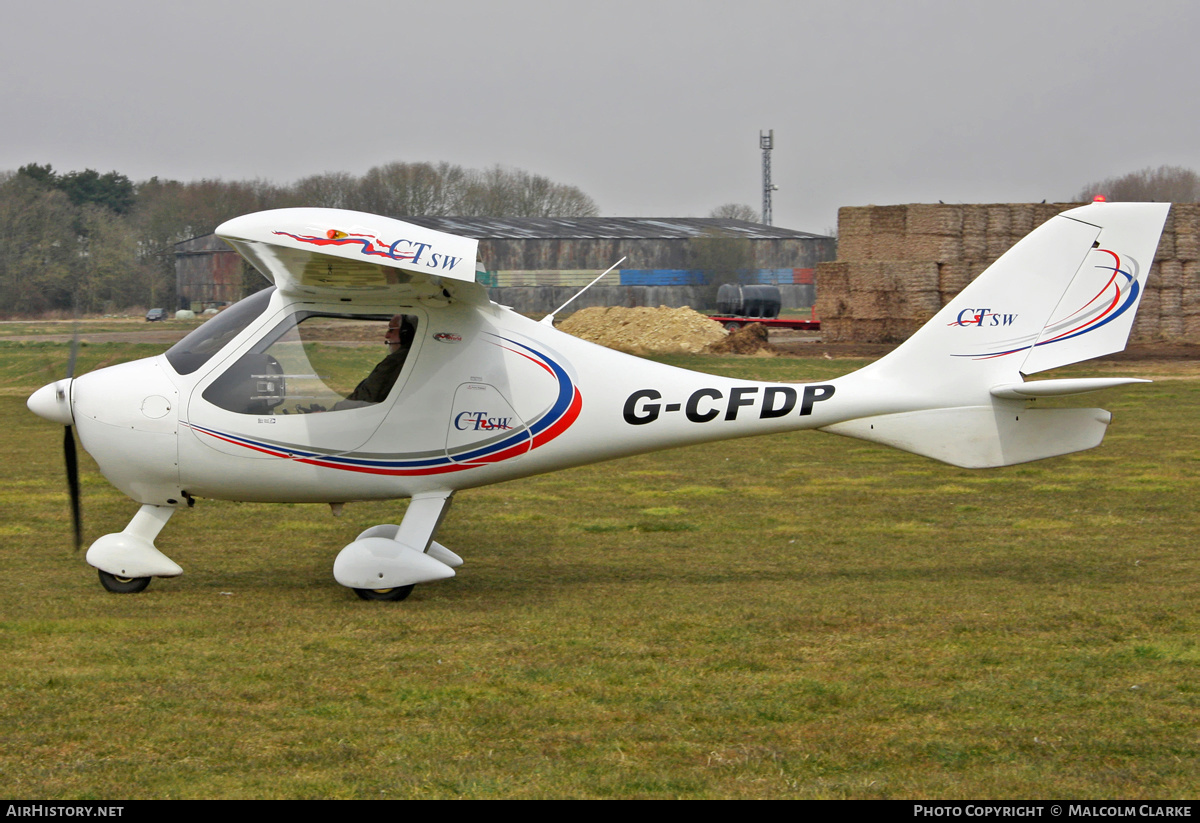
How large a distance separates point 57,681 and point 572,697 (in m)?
2.78

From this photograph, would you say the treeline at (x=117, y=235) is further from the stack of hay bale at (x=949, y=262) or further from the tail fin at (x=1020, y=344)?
the stack of hay bale at (x=949, y=262)

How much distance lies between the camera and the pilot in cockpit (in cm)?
850

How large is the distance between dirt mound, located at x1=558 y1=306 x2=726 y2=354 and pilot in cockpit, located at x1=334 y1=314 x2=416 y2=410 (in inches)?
1085

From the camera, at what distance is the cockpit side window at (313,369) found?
8.39m

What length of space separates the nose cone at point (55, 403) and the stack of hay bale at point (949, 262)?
2820 centimetres

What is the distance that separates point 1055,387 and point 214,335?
6.13m

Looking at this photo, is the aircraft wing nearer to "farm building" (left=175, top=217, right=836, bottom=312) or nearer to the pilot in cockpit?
the pilot in cockpit

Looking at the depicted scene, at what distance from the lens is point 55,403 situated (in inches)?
328

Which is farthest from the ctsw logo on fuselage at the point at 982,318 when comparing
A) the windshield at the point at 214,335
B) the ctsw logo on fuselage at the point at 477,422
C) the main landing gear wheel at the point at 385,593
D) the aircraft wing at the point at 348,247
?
the windshield at the point at 214,335

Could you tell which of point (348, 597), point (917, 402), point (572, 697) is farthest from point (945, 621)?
point (348, 597)

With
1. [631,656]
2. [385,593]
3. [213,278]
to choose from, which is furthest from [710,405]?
[213,278]

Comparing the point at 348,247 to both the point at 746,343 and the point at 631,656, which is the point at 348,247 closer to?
the point at 631,656

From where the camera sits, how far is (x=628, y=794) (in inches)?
181

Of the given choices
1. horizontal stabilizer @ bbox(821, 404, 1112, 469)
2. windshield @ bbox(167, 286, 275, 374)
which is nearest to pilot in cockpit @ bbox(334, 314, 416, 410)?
windshield @ bbox(167, 286, 275, 374)
